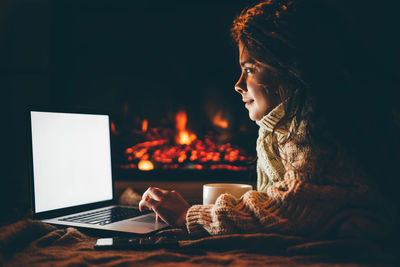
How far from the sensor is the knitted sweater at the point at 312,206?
611mm

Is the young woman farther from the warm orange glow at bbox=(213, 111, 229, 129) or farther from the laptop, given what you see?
the warm orange glow at bbox=(213, 111, 229, 129)

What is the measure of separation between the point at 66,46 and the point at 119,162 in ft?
2.28

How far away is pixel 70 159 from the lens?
38.1 inches

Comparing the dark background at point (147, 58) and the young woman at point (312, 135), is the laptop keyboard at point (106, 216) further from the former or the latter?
the dark background at point (147, 58)

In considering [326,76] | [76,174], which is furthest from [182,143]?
[326,76]

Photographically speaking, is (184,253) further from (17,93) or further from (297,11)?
(17,93)

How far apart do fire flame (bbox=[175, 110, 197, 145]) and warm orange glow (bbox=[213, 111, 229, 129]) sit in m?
0.15

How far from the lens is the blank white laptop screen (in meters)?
0.86

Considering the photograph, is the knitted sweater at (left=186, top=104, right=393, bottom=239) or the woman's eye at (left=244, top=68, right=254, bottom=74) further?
the woman's eye at (left=244, top=68, right=254, bottom=74)

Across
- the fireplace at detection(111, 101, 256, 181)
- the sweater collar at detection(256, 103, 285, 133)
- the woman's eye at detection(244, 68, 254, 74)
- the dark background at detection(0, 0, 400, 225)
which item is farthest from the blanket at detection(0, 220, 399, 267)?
the dark background at detection(0, 0, 400, 225)

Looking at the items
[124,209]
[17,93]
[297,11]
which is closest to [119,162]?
[17,93]

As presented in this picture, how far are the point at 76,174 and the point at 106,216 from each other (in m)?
0.16

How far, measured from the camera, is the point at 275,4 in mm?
765

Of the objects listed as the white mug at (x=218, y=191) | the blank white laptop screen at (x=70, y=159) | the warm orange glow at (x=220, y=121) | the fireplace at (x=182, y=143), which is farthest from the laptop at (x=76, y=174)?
the warm orange glow at (x=220, y=121)
